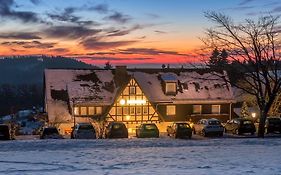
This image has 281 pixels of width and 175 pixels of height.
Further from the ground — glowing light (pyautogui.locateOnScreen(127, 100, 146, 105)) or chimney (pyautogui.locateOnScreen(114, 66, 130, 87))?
chimney (pyautogui.locateOnScreen(114, 66, 130, 87))

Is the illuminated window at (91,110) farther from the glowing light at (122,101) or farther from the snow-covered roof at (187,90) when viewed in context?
the snow-covered roof at (187,90)

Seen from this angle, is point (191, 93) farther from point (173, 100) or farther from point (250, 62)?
point (250, 62)

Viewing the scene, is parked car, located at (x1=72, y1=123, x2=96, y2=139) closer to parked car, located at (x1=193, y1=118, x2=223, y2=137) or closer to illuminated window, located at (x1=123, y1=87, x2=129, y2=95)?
parked car, located at (x1=193, y1=118, x2=223, y2=137)

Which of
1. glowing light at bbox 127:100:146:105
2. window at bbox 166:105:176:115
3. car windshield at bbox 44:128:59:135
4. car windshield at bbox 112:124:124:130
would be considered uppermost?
glowing light at bbox 127:100:146:105

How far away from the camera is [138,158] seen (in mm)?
20281

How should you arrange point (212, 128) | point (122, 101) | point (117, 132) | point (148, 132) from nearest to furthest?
point (117, 132), point (148, 132), point (212, 128), point (122, 101)

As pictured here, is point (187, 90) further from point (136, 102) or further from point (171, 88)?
point (136, 102)

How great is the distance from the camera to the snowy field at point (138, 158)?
1705cm

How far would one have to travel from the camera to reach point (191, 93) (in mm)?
62656

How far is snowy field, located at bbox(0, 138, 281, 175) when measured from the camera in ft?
55.9

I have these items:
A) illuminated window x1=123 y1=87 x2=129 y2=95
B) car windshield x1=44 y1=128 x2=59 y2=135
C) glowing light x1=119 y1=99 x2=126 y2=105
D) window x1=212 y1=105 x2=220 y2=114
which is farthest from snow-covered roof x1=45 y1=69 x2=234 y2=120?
car windshield x1=44 y1=128 x2=59 y2=135

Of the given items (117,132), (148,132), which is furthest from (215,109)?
(117,132)

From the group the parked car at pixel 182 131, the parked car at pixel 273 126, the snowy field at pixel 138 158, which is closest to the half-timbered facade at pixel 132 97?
the parked car at pixel 273 126

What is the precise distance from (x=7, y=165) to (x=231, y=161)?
8.17 m
